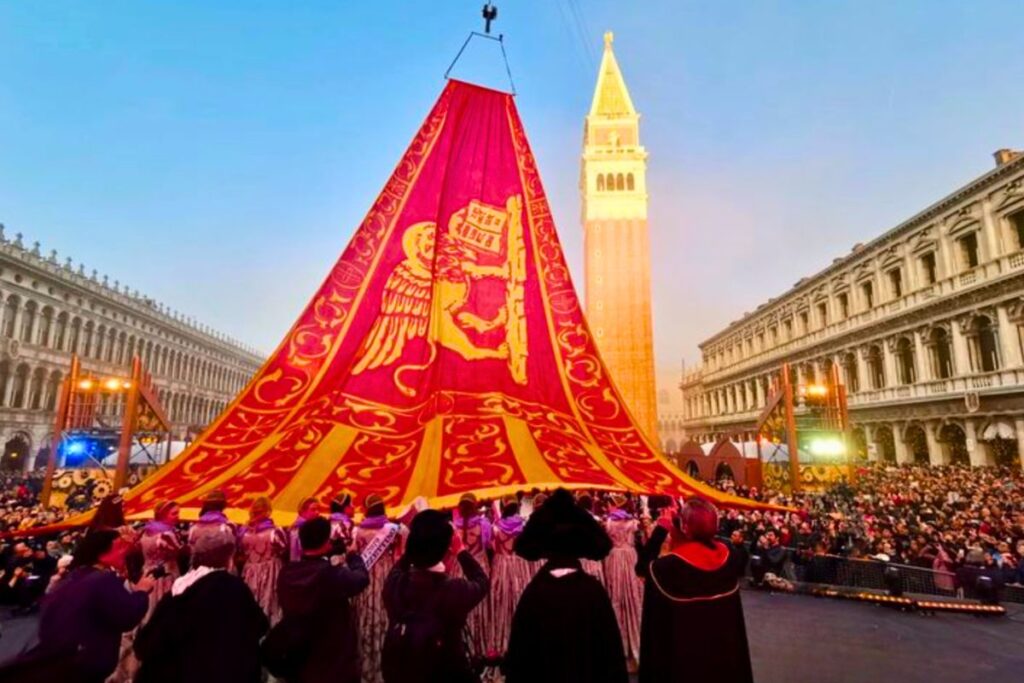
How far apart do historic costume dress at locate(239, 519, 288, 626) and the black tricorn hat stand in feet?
7.06

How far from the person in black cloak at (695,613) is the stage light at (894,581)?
5988 mm

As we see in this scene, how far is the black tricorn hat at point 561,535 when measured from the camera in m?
2.25

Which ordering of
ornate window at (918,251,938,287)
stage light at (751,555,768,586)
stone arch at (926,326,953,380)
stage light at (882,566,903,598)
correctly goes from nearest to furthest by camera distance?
stage light at (882,566,903,598) → stage light at (751,555,768,586) → stone arch at (926,326,953,380) → ornate window at (918,251,938,287)

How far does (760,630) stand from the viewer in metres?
5.62

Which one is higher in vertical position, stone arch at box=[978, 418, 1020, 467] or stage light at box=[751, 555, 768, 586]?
stone arch at box=[978, 418, 1020, 467]

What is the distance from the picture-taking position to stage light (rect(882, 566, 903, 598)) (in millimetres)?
6753

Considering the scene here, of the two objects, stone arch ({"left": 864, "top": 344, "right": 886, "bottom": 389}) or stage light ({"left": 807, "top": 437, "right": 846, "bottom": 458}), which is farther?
stone arch ({"left": 864, "top": 344, "right": 886, "bottom": 389})

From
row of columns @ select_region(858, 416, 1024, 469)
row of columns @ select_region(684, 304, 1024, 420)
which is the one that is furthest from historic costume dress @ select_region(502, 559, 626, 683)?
row of columns @ select_region(858, 416, 1024, 469)

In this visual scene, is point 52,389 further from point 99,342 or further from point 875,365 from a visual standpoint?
point 875,365

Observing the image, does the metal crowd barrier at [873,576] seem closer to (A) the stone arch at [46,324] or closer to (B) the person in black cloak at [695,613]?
(B) the person in black cloak at [695,613]

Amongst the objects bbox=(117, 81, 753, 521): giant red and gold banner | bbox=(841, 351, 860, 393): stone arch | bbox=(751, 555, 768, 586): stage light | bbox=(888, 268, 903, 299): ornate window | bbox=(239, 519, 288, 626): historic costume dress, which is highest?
bbox=(888, 268, 903, 299): ornate window

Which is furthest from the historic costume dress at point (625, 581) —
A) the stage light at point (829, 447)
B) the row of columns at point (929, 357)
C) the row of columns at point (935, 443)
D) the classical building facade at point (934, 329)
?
the row of columns at point (935, 443)

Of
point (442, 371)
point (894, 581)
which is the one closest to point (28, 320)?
point (442, 371)

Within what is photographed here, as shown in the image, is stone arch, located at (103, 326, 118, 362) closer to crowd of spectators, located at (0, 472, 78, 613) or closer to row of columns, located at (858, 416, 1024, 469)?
crowd of spectators, located at (0, 472, 78, 613)
